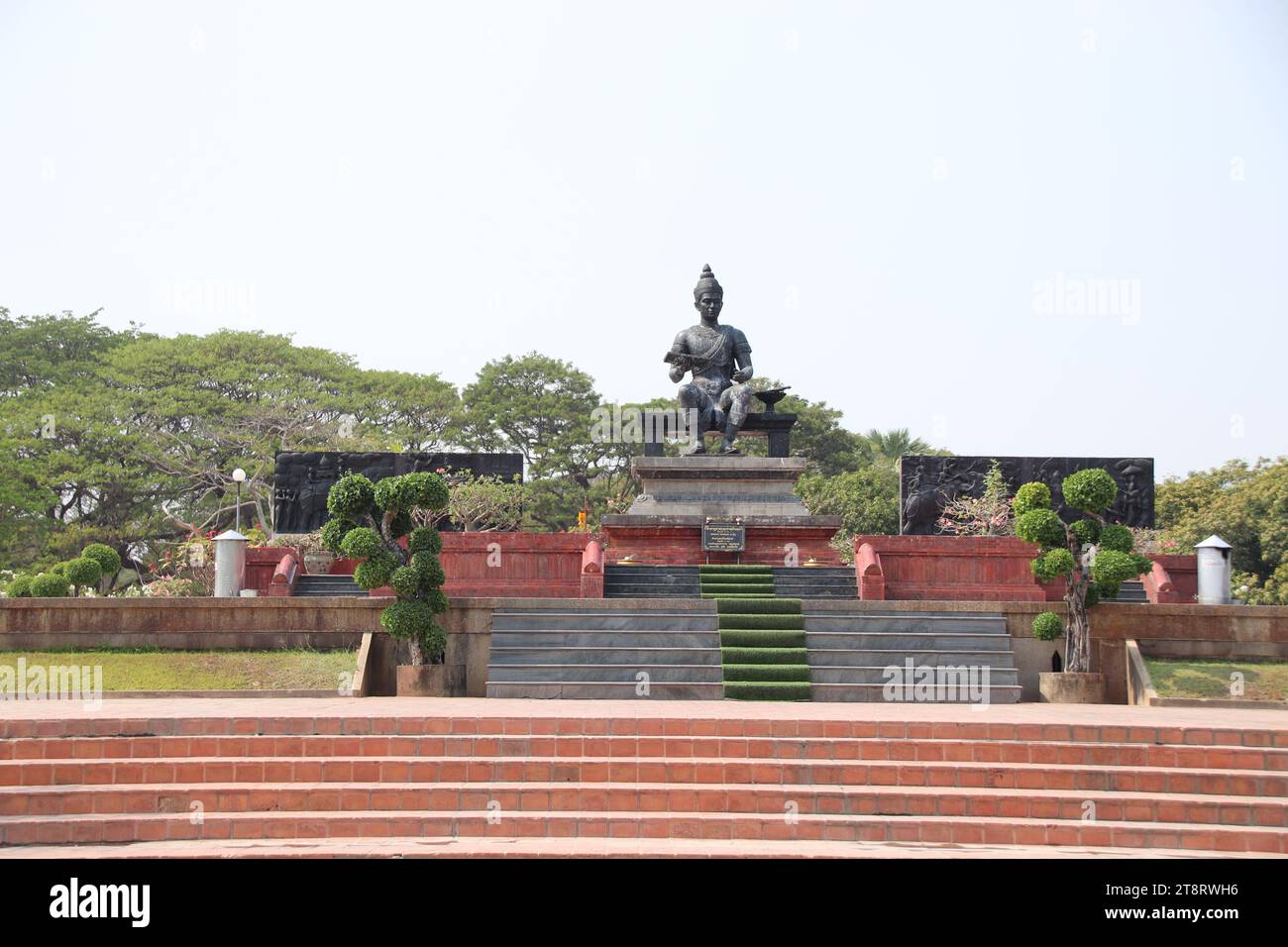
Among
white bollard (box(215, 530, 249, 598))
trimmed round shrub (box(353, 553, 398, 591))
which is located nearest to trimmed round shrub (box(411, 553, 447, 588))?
trimmed round shrub (box(353, 553, 398, 591))

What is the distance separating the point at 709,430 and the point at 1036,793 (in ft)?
40.6

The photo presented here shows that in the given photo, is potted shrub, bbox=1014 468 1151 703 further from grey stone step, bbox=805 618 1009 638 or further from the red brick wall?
the red brick wall

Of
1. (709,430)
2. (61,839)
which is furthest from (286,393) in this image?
(61,839)

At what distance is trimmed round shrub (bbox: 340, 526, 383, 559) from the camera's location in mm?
12516

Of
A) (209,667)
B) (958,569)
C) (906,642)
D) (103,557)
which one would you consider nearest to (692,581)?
(958,569)

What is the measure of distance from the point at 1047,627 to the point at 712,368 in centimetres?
875

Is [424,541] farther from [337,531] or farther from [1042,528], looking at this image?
[1042,528]

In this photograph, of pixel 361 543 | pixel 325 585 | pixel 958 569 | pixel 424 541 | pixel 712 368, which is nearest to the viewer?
pixel 361 543

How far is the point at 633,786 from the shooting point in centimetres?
827

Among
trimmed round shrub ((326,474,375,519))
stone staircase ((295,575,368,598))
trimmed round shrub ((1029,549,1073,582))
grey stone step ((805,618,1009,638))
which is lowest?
grey stone step ((805,618,1009,638))

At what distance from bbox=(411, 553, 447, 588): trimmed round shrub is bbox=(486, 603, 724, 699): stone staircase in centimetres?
84

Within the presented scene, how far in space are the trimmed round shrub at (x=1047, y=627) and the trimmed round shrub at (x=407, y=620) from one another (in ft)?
19.5

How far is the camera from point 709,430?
66.1 ft
